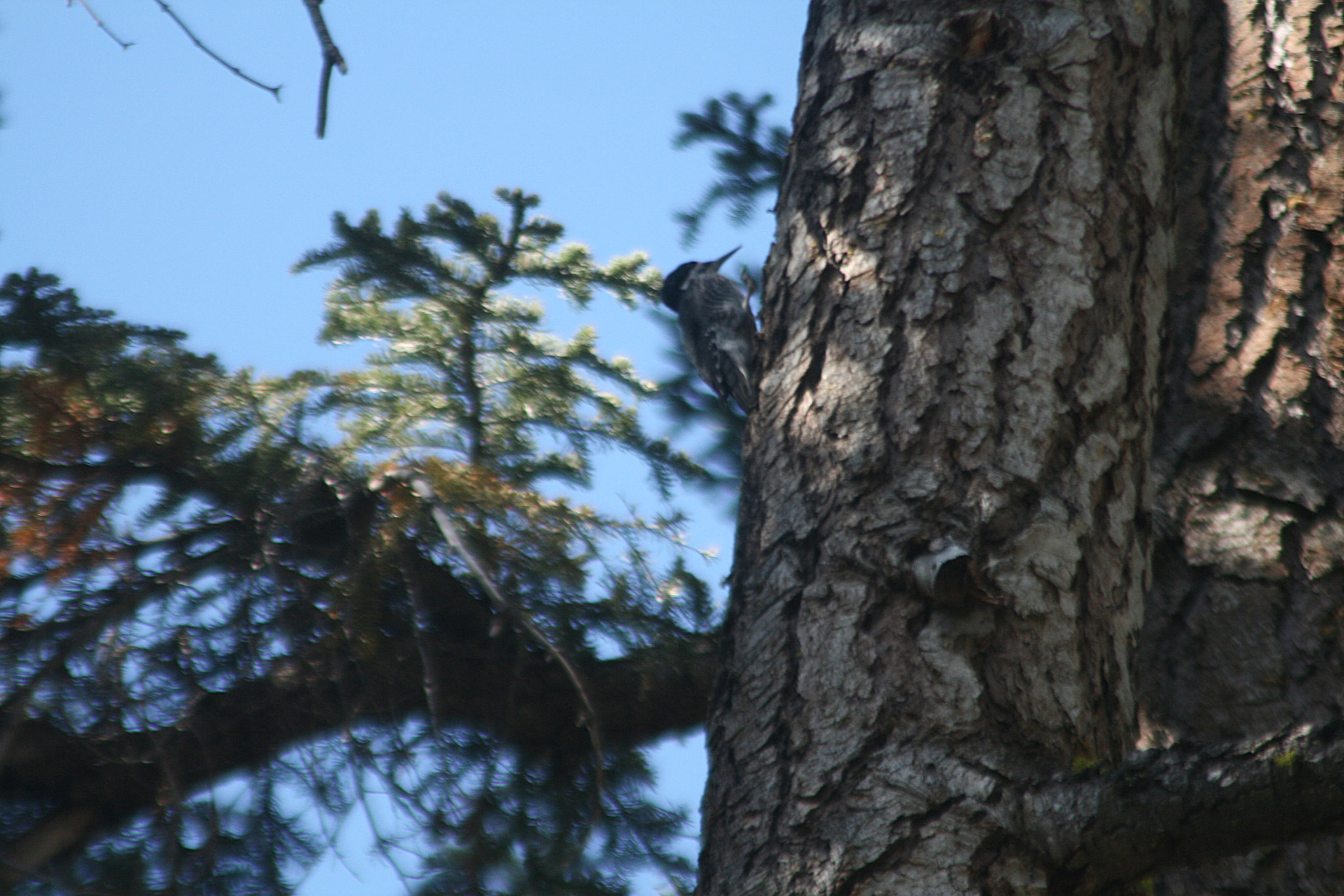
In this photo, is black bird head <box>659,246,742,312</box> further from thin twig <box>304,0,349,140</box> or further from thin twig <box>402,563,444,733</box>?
thin twig <box>304,0,349,140</box>

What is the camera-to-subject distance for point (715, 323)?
21.4 feet

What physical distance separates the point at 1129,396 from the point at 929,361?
0.34 metres

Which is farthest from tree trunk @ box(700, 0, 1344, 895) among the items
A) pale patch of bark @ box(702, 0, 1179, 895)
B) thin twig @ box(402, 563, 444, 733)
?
thin twig @ box(402, 563, 444, 733)

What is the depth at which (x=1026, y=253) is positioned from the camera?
163 centimetres

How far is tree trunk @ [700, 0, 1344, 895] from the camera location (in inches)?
50.1

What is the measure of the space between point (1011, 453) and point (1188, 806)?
550mm

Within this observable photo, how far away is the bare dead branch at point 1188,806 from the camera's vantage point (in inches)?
40.2

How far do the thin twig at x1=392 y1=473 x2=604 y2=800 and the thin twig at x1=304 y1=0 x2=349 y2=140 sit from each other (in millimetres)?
983

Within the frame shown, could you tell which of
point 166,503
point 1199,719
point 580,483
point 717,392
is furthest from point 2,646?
point 717,392

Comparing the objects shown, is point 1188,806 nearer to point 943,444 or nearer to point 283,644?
point 943,444

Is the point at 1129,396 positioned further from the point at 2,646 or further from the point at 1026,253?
the point at 2,646

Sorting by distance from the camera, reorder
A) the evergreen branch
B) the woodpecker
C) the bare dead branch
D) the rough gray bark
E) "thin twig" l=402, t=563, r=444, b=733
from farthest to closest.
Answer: the woodpecker < the evergreen branch < "thin twig" l=402, t=563, r=444, b=733 < the rough gray bark < the bare dead branch

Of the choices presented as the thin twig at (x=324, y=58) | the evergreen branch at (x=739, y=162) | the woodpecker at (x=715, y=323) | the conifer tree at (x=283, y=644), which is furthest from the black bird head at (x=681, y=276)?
the thin twig at (x=324, y=58)

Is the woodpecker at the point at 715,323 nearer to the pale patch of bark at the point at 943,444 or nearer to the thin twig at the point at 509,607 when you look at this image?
the thin twig at the point at 509,607
